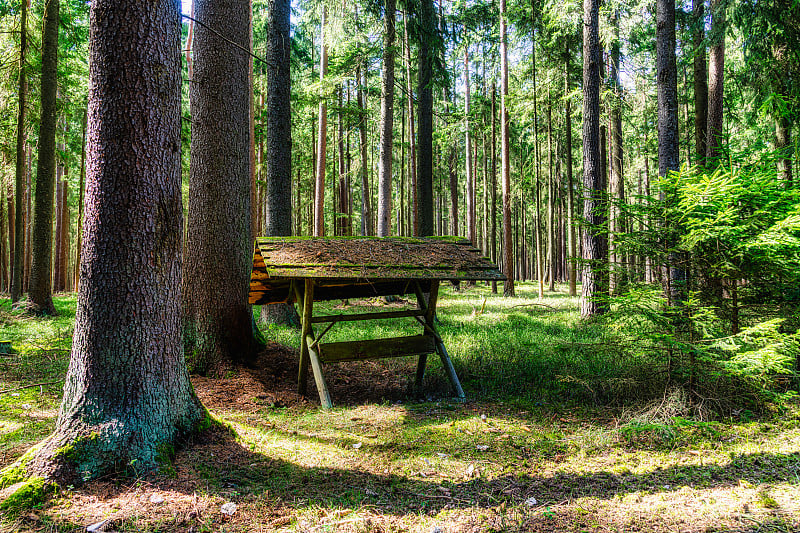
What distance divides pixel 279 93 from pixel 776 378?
10.5m

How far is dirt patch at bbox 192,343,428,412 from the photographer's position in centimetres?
579

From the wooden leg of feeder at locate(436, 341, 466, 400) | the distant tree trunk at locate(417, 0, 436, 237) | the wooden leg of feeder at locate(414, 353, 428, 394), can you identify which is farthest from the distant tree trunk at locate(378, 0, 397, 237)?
the wooden leg of feeder at locate(436, 341, 466, 400)

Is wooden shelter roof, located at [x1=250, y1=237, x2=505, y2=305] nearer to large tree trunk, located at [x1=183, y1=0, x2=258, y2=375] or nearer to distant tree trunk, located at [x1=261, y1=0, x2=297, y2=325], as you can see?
large tree trunk, located at [x1=183, y1=0, x2=258, y2=375]

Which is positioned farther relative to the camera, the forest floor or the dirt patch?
the dirt patch

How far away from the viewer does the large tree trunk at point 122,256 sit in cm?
329

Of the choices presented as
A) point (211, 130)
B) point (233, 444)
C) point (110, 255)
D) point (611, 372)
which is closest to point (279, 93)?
point (211, 130)

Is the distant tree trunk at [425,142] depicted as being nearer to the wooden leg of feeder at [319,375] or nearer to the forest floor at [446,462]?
the forest floor at [446,462]

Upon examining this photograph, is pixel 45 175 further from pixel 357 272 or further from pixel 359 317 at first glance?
pixel 357 272

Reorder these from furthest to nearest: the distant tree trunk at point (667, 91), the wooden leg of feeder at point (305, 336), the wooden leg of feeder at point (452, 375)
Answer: the distant tree trunk at point (667, 91)
the wooden leg of feeder at point (452, 375)
the wooden leg of feeder at point (305, 336)

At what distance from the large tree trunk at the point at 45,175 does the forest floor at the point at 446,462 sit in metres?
5.19

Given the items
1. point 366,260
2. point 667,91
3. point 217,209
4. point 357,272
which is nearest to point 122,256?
point 357,272

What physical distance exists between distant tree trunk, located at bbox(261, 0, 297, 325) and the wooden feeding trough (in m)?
3.68

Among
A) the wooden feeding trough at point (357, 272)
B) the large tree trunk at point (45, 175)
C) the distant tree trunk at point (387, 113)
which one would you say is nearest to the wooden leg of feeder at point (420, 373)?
the wooden feeding trough at point (357, 272)

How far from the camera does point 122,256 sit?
11.1 feet
